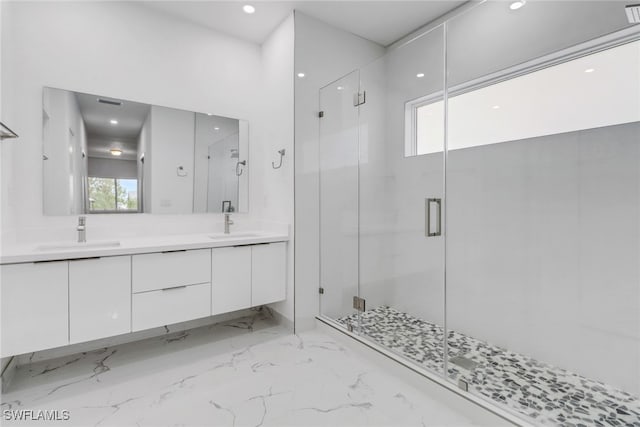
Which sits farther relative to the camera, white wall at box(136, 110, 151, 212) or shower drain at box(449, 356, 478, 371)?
white wall at box(136, 110, 151, 212)

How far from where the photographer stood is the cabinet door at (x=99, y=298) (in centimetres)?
168

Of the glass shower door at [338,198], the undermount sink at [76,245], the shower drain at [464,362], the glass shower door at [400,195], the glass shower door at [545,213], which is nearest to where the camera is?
the glass shower door at [545,213]

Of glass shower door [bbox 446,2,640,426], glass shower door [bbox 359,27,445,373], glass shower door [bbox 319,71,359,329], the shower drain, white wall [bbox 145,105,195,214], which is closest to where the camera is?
glass shower door [bbox 446,2,640,426]

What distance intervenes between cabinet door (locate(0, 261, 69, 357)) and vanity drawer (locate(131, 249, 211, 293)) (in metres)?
0.35

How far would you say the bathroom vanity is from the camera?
5.13 feet

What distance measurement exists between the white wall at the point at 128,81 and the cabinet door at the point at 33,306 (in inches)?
15.9

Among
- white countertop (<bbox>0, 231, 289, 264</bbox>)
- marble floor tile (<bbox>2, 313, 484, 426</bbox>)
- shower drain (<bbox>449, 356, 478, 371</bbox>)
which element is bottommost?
marble floor tile (<bbox>2, 313, 484, 426</bbox>)

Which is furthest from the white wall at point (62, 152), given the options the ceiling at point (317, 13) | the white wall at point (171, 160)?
the ceiling at point (317, 13)

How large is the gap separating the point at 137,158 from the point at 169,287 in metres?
1.12

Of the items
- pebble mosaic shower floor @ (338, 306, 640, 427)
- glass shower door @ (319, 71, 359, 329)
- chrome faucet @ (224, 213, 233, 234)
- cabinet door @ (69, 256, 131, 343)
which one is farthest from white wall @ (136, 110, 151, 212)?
pebble mosaic shower floor @ (338, 306, 640, 427)

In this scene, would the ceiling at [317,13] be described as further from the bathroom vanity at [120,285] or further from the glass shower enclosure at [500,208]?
the bathroom vanity at [120,285]

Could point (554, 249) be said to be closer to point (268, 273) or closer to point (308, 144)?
point (308, 144)

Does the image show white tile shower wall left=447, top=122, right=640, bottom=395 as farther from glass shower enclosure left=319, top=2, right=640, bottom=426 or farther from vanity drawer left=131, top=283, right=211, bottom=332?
vanity drawer left=131, top=283, right=211, bottom=332

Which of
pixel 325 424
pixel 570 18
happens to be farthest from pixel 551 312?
pixel 570 18
